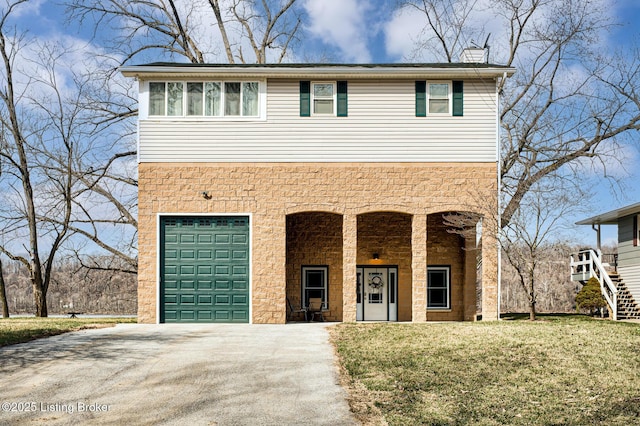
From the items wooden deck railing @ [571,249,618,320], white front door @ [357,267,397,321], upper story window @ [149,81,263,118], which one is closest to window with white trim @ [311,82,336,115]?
upper story window @ [149,81,263,118]

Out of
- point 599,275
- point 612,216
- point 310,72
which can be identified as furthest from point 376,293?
point 612,216

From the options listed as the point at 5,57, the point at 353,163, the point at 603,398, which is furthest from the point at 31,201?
the point at 603,398

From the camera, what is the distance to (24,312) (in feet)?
123

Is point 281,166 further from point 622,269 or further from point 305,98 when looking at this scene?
point 622,269

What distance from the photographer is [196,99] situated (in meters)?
19.4

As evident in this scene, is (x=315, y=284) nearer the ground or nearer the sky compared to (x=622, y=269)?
nearer the ground

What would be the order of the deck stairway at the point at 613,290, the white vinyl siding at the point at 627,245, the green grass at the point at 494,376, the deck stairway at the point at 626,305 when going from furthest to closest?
the white vinyl siding at the point at 627,245 → the deck stairway at the point at 626,305 → the deck stairway at the point at 613,290 → the green grass at the point at 494,376

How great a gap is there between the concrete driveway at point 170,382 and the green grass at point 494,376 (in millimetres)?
570

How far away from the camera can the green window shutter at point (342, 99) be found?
19359mm

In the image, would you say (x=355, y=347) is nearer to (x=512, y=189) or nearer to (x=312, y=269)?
(x=312, y=269)

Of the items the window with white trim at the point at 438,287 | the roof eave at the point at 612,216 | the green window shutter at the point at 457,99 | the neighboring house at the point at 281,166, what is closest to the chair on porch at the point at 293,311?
the neighboring house at the point at 281,166

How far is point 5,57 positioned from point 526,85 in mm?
21043

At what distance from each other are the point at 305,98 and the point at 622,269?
14.4m

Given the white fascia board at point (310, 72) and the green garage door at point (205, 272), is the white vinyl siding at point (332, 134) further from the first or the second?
the green garage door at point (205, 272)
